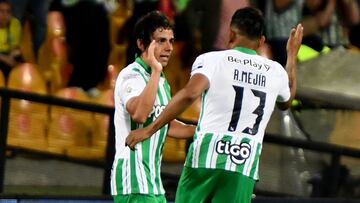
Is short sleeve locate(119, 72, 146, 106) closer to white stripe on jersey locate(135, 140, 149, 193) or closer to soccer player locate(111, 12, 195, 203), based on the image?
soccer player locate(111, 12, 195, 203)

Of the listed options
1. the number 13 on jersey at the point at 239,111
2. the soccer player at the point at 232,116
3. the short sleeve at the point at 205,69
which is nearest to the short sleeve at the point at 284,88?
the soccer player at the point at 232,116

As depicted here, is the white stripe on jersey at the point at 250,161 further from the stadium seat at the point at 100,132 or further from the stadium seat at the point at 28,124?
the stadium seat at the point at 28,124

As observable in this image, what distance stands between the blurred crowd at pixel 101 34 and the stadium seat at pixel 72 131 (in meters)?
0.91

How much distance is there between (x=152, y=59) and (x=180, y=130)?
0.83 meters

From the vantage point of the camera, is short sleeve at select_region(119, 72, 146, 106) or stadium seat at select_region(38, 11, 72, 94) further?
stadium seat at select_region(38, 11, 72, 94)

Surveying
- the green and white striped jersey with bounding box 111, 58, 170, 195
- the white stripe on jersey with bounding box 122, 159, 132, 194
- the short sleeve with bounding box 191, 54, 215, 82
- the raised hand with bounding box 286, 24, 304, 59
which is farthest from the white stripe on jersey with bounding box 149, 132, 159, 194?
the raised hand with bounding box 286, 24, 304, 59

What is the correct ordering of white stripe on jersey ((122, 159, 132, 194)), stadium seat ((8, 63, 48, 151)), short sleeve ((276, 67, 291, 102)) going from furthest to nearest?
stadium seat ((8, 63, 48, 151)) < short sleeve ((276, 67, 291, 102)) < white stripe on jersey ((122, 159, 132, 194))

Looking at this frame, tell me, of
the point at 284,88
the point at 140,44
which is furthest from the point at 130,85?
the point at 284,88

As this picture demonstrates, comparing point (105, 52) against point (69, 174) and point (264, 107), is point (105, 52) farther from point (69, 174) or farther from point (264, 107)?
point (264, 107)

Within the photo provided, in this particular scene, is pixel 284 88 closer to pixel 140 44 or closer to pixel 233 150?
pixel 233 150

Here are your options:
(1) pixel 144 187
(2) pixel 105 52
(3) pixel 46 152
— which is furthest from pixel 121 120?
(2) pixel 105 52

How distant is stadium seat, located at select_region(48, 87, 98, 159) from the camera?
35.8 feet

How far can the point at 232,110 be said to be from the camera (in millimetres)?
7797

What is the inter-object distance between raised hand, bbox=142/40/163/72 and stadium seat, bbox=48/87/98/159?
3.17 metres
